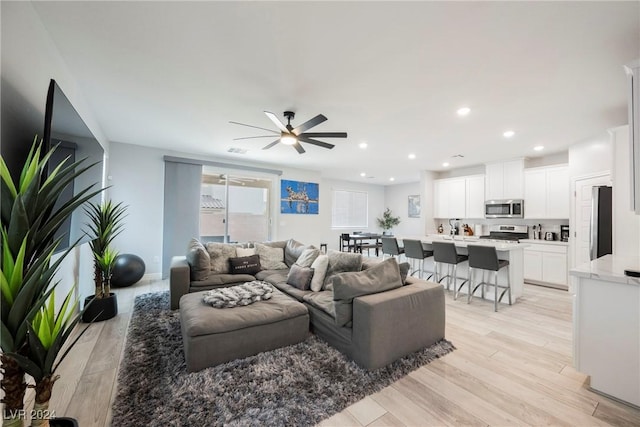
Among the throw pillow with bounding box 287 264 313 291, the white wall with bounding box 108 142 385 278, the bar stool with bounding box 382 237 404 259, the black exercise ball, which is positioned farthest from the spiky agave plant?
the bar stool with bounding box 382 237 404 259

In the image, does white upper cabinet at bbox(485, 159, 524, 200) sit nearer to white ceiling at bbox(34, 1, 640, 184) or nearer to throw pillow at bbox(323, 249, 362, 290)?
white ceiling at bbox(34, 1, 640, 184)

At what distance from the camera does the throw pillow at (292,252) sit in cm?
421

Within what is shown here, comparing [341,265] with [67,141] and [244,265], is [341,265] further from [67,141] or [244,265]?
[67,141]

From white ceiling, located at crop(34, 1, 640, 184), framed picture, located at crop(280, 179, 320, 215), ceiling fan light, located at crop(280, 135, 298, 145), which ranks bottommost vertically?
framed picture, located at crop(280, 179, 320, 215)

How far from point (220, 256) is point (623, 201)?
506 centimetres

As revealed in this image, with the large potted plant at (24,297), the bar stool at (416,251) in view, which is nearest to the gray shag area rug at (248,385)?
the large potted plant at (24,297)

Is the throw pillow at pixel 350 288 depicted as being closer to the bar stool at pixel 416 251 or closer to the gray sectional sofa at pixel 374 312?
the gray sectional sofa at pixel 374 312

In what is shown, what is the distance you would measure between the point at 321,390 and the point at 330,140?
376 cm

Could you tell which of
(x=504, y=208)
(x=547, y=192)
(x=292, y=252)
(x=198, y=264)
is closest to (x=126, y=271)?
(x=198, y=264)

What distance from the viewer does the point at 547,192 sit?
513 cm

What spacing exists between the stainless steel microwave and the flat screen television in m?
6.77

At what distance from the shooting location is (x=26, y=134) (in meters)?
1.62

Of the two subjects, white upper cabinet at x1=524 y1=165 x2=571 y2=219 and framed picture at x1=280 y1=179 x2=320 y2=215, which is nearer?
white upper cabinet at x1=524 y1=165 x2=571 y2=219

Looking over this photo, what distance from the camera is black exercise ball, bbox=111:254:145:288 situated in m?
4.22
